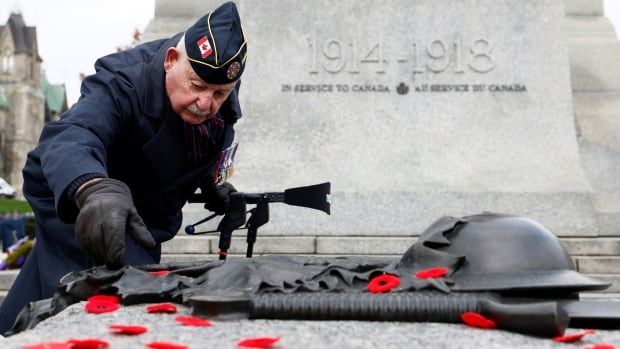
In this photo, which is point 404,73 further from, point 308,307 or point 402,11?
point 308,307

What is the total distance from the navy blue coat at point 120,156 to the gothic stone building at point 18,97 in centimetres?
7406

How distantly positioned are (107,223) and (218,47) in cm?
88

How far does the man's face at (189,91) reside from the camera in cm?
256

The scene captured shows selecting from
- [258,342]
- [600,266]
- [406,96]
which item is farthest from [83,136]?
[406,96]

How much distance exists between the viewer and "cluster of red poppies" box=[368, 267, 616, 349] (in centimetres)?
165

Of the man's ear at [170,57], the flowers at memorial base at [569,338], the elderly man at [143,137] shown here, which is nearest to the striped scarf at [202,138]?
the elderly man at [143,137]

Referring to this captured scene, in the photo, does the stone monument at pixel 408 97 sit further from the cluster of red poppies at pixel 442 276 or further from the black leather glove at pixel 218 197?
the cluster of red poppies at pixel 442 276

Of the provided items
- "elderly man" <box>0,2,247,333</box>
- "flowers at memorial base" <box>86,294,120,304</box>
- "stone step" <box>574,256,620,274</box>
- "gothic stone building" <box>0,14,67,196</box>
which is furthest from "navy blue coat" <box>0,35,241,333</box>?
"gothic stone building" <box>0,14,67,196</box>

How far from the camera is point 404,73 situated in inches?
247

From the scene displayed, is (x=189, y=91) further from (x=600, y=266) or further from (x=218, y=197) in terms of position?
(x=600, y=266)

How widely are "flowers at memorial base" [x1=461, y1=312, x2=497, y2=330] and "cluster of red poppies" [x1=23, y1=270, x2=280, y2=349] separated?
1.63 ft

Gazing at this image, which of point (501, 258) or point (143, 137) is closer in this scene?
point (501, 258)

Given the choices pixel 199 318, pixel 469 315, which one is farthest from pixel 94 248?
pixel 469 315

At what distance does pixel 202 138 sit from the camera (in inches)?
112
